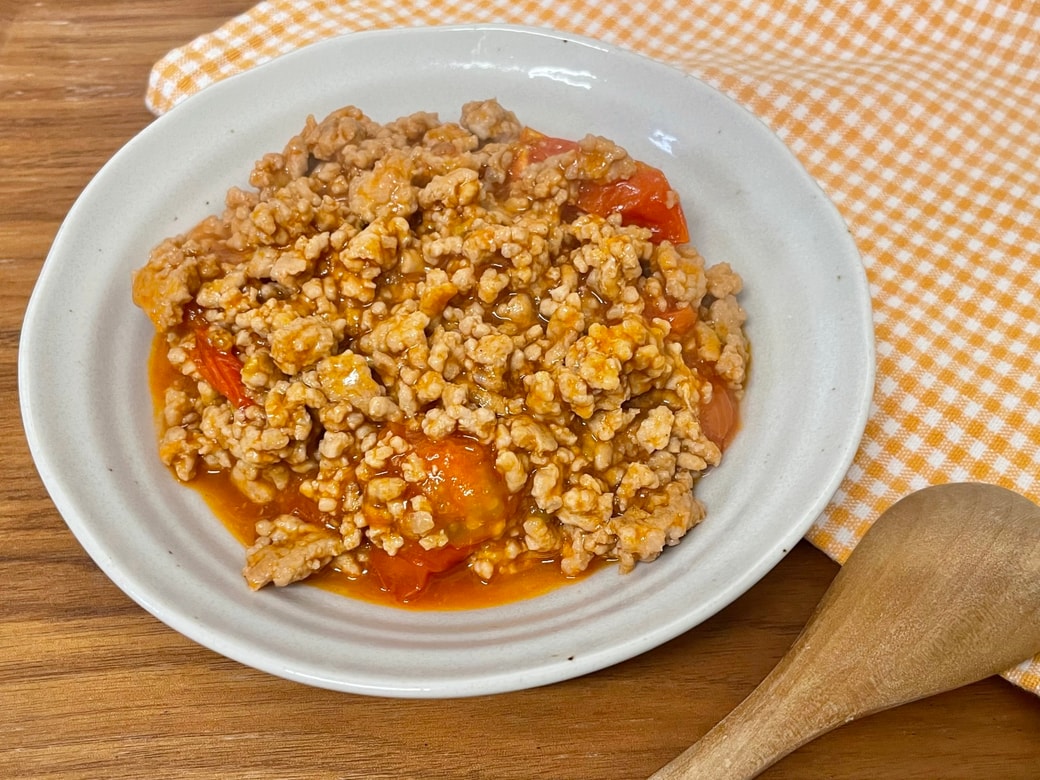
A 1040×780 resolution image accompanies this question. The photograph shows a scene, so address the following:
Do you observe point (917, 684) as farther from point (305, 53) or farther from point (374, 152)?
point (305, 53)

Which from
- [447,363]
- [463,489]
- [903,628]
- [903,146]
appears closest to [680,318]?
[447,363]

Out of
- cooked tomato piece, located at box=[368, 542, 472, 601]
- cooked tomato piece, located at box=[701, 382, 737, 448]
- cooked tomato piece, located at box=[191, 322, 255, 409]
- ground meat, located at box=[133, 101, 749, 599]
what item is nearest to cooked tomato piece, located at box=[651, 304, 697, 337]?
ground meat, located at box=[133, 101, 749, 599]

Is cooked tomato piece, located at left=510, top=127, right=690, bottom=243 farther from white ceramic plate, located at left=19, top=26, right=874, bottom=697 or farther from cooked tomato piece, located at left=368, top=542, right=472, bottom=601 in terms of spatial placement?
cooked tomato piece, located at left=368, top=542, right=472, bottom=601

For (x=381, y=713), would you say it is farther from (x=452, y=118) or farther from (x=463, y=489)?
(x=452, y=118)

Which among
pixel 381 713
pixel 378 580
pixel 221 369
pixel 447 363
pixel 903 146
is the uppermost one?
pixel 903 146

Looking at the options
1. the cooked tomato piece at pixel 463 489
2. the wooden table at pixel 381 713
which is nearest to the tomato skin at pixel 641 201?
the cooked tomato piece at pixel 463 489

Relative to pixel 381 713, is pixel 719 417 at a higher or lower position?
higher
